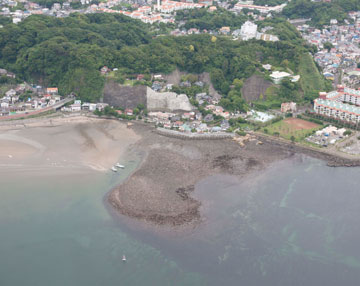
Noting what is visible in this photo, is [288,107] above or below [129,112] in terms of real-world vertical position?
above

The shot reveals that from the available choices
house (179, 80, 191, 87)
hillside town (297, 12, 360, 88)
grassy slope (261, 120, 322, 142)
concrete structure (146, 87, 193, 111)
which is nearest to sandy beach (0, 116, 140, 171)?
concrete structure (146, 87, 193, 111)

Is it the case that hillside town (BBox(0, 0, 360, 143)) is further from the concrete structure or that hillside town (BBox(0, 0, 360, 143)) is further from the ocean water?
the ocean water

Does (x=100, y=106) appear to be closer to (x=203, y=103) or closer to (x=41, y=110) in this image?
(x=41, y=110)

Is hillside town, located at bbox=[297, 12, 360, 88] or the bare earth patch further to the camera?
hillside town, located at bbox=[297, 12, 360, 88]

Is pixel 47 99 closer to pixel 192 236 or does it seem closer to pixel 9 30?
pixel 9 30

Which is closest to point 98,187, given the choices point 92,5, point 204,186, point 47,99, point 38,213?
point 38,213

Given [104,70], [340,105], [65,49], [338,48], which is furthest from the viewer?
[338,48]

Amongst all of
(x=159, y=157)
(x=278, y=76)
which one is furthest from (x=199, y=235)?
(x=278, y=76)
